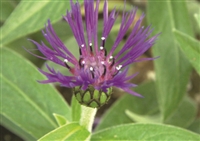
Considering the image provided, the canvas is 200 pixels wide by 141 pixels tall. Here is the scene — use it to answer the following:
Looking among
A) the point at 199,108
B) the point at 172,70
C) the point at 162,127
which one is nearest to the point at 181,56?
the point at 172,70

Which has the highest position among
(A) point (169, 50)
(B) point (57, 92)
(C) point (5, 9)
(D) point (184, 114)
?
(C) point (5, 9)

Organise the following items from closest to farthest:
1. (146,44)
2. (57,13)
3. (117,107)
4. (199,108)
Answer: (146,44) → (57,13) → (117,107) → (199,108)

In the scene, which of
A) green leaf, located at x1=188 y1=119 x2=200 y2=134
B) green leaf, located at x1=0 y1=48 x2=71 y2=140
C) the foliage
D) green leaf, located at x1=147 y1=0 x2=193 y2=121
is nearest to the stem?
the foliage

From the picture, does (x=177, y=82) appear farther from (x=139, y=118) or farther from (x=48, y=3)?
(x=48, y=3)

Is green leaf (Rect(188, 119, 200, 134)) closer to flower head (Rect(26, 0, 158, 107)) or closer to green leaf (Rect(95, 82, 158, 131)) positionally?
green leaf (Rect(95, 82, 158, 131))

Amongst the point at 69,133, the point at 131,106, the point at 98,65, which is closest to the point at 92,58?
the point at 98,65

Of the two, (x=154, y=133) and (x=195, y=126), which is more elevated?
(x=154, y=133)

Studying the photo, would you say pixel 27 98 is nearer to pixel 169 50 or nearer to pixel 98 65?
pixel 98 65
